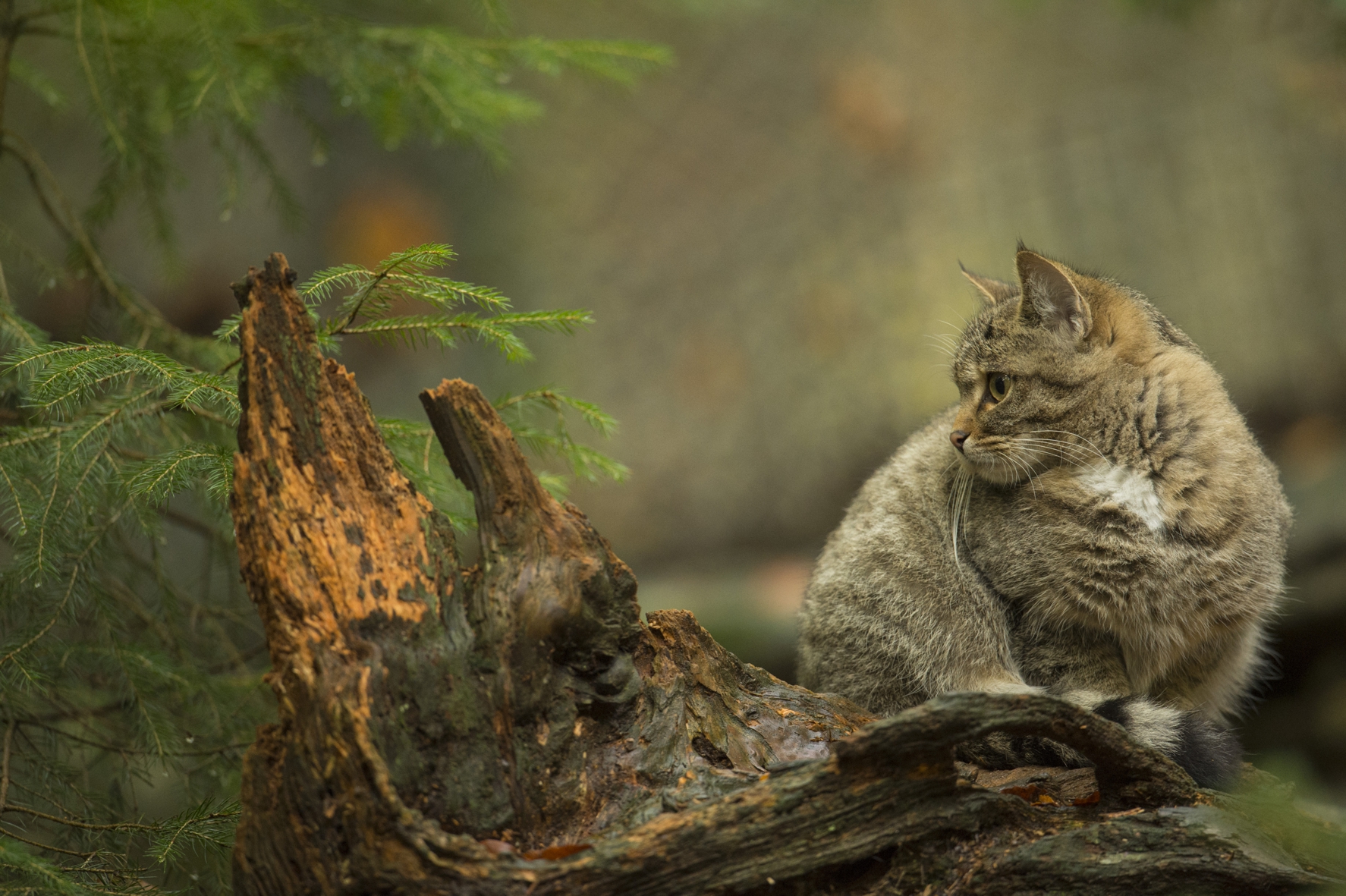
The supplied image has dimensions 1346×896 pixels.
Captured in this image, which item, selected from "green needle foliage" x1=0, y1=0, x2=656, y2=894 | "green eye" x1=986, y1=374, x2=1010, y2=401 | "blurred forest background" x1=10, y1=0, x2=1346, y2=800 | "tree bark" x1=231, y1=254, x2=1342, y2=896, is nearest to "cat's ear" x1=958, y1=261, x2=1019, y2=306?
"green eye" x1=986, y1=374, x2=1010, y2=401

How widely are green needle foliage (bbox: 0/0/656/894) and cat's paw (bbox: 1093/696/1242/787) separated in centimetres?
158

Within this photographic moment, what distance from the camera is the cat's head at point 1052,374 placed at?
3002mm

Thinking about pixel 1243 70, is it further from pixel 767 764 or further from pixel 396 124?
pixel 767 764

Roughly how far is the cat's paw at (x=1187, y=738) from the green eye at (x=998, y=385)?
3.19 ft

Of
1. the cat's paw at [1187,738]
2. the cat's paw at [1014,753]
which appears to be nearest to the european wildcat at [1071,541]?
the cat's paw at [1014,753]

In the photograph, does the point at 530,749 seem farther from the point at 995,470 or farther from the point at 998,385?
the point at 998,385

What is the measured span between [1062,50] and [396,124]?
8528mm

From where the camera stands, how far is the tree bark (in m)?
1.91

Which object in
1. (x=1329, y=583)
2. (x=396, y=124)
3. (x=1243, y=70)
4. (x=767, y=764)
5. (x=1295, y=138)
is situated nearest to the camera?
(x=767, y=764)

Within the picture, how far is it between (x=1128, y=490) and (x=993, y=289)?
0.94 m

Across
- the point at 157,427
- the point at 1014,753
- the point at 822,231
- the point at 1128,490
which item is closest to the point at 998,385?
the point at 1128,490

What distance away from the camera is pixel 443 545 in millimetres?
2254

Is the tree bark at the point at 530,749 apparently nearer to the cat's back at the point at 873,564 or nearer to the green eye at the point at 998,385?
the cat's back at the point at 873,564

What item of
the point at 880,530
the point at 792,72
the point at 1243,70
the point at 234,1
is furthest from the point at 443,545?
the point at 792,72
